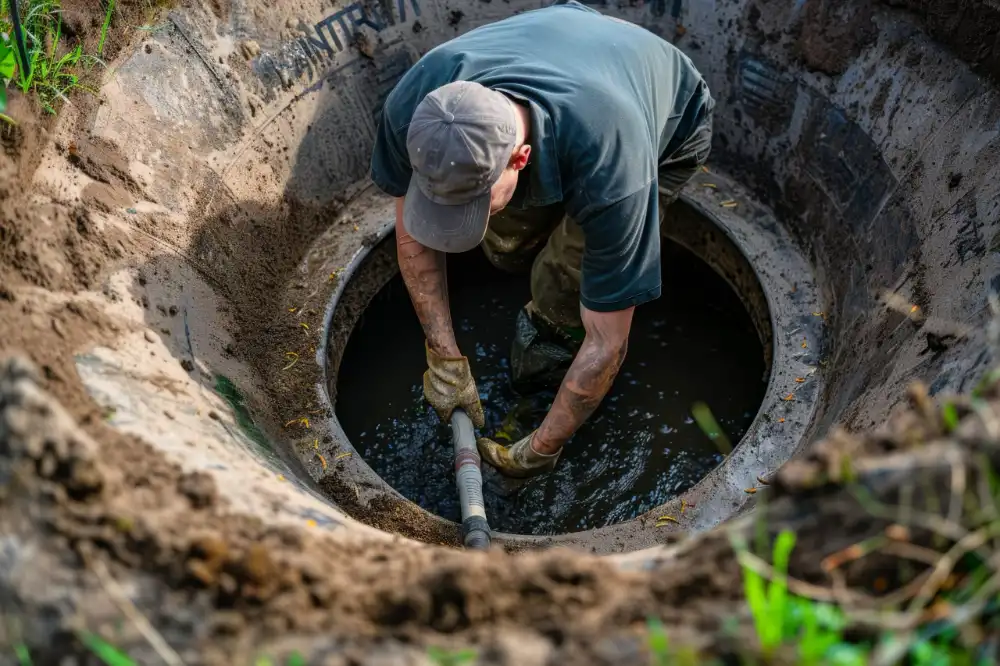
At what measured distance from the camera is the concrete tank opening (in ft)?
8.93

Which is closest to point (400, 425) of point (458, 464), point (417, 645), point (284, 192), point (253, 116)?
point (458, 464)

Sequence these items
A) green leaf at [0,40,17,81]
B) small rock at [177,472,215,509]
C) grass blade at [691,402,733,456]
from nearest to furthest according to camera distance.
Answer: small rock at [177,472,215,509] → green leaf at [0,40,17,81] → grass blade at [691,402,733,456]

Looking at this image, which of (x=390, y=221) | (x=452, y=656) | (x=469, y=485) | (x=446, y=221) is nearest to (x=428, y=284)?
(x=446, y=221)

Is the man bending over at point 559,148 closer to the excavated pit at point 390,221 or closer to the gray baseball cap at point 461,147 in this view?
the gray baseball cap at point 461,147

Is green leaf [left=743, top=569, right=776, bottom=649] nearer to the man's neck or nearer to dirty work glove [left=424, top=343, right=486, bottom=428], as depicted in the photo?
the man's neck

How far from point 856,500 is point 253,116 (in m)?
2.54

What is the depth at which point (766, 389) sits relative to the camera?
9.29 feet

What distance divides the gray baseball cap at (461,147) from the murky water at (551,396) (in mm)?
1199

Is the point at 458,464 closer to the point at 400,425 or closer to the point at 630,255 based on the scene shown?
the point at 400,425

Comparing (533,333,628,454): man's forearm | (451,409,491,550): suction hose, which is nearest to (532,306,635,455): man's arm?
(533,333,628,454): man's forearm

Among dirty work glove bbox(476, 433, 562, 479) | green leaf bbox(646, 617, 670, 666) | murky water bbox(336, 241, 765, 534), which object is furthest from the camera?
murky water bbox(336, 241, 765, 534)

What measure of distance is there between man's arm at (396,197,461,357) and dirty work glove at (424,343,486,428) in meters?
0.04

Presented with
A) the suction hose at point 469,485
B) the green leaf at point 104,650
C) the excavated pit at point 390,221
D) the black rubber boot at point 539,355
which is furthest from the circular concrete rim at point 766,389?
the green leaf at point 104,650

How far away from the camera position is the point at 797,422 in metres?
2.56
